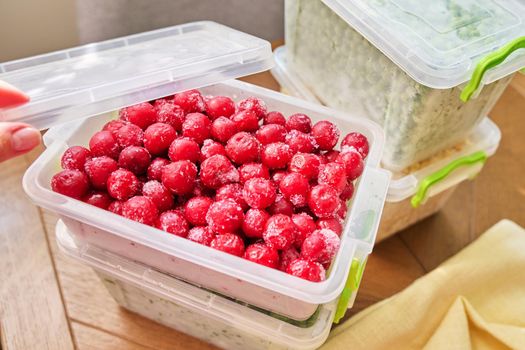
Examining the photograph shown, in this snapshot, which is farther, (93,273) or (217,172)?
(93,273)

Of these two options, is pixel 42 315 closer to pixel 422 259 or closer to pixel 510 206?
pixel 422 259

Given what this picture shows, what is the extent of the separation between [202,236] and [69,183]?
164 millimetres

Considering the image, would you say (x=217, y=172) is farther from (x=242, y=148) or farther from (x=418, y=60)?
(x=418, y=60)

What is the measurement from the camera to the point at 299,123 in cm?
69

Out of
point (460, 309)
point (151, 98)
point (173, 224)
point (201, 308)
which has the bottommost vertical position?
point (460, 309)

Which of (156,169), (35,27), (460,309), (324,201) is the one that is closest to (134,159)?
(156,169)

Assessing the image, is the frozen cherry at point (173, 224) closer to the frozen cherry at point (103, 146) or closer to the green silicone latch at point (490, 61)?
the frozen cherry at point (103, 146)

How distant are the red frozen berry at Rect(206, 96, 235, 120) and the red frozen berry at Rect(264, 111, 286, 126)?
5 cm

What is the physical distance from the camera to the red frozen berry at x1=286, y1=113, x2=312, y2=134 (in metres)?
0.69

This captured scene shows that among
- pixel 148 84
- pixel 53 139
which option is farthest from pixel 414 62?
pixel 53 139

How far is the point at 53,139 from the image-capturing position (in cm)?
66

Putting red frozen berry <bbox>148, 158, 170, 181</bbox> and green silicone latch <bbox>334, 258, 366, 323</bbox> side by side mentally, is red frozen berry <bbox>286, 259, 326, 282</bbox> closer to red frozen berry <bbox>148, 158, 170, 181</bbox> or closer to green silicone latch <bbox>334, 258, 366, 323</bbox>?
green silicone latch <bbox>334, 258, 366, 323</bbox>

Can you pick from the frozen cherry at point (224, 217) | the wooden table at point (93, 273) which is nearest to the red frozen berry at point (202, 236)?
the frozen cherry at point (224, 217)

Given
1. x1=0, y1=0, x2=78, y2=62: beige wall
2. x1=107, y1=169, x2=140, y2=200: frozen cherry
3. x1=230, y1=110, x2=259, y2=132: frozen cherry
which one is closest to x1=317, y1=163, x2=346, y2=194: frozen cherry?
x1=230, y1=110, x2=259, y2=132: frozen cherry
